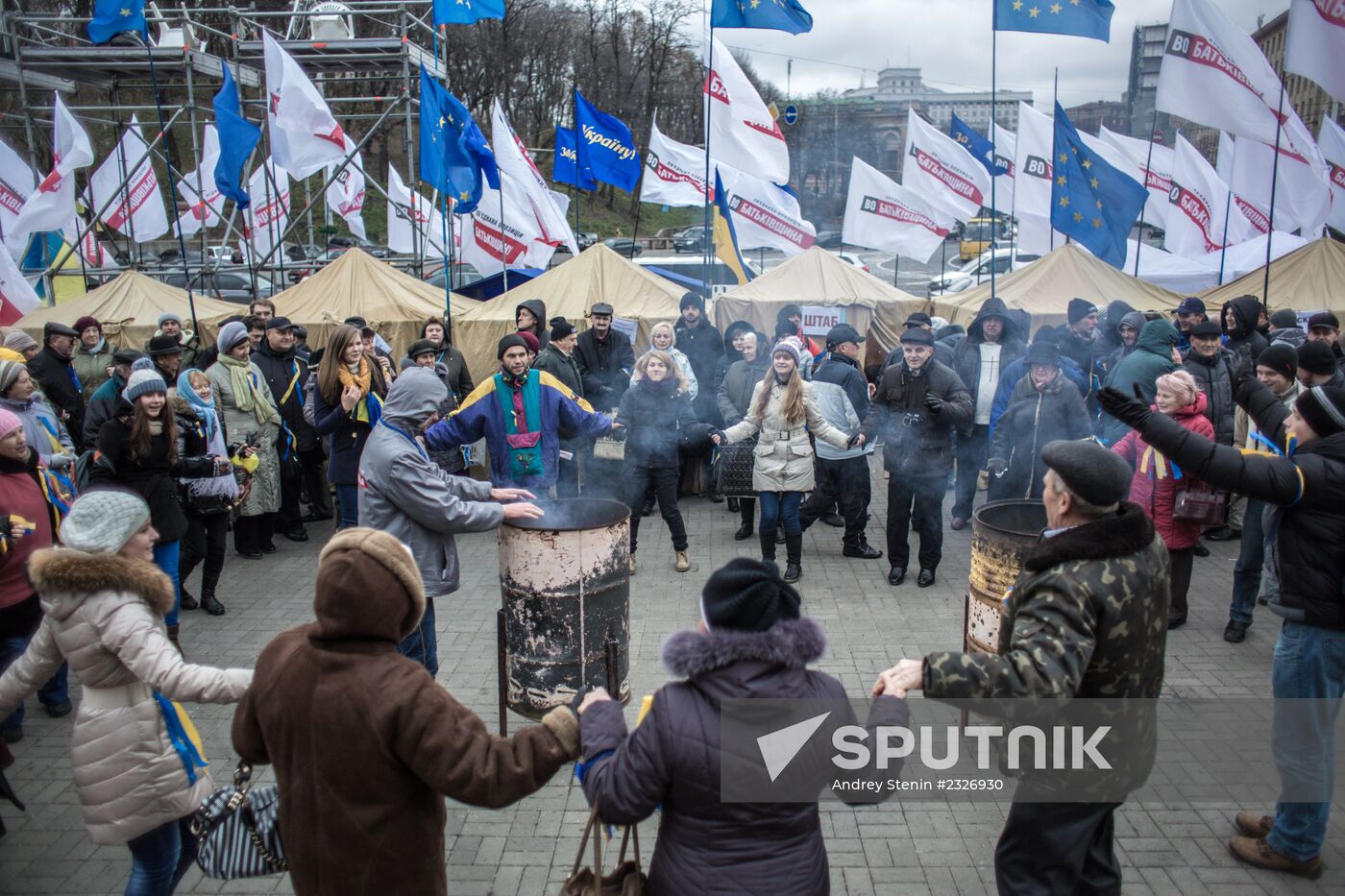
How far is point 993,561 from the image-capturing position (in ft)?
14.1

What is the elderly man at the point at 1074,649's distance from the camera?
2.43 metres

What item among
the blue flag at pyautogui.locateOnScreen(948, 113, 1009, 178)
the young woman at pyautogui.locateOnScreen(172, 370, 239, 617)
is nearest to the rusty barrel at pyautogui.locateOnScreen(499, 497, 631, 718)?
the young woman at pyautogui.locateOnScreen(172, 370, 239, 617)

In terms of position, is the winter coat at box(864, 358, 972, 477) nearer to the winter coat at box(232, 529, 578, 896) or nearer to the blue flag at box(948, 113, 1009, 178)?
the winter coat at box(232, 529, 578, 896)

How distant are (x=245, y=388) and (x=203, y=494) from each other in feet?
5.42

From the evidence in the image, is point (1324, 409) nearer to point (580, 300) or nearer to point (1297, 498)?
point (1297, 498)

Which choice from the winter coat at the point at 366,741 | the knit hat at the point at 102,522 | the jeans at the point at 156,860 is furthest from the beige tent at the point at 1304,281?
the jeans at the point at 156,860

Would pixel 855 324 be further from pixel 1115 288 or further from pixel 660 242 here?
pixel 660 242

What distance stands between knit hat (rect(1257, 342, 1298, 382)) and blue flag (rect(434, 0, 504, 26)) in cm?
868

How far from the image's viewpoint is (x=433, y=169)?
33.0 ft

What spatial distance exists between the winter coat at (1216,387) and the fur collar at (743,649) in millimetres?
6237

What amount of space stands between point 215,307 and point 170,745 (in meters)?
9.63

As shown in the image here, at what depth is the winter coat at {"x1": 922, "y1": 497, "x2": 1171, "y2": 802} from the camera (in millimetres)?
2410

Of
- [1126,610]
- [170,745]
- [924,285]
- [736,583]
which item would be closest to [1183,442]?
[1126,610]

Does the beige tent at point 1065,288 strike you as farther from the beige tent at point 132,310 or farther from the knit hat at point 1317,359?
the beige tent at point 132,310
